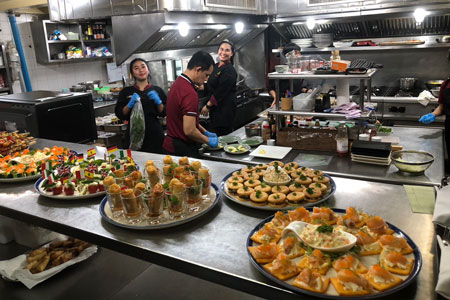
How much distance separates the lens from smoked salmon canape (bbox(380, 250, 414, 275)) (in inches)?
44.3

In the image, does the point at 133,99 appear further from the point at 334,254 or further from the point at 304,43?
the point at 304,43

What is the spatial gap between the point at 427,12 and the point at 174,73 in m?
3.99

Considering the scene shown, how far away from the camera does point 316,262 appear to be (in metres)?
1.18

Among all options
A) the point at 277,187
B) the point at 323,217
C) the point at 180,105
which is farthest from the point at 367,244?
the point at 180,105

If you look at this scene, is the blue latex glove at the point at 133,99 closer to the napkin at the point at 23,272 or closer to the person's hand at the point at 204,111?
the person's hand at the point at 204,111

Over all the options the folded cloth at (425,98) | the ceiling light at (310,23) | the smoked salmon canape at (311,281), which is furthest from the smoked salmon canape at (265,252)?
the ceiling light at (310,23)

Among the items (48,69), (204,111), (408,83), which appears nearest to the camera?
(204,111)

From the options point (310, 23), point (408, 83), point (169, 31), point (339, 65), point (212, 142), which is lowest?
point (212, 142)

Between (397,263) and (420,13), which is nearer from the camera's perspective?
(397,263)

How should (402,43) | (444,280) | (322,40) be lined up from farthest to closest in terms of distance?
1. (322,40)
2. (402,43)
3. (444,280)

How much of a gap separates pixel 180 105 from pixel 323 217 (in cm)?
223

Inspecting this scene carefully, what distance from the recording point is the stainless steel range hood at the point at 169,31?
402 centimetres

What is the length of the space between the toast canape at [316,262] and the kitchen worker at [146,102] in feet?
10.3

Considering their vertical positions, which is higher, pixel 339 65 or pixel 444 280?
pixel 339 65
